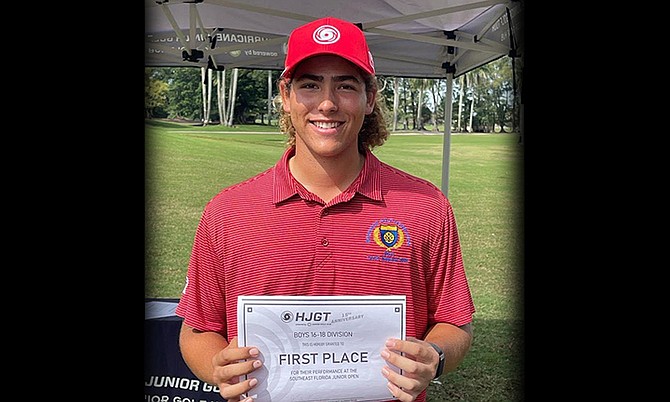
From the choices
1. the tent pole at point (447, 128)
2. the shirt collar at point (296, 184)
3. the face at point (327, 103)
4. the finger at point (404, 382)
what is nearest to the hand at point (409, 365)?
the finger at point (404, 382)

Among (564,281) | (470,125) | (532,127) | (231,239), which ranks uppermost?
(470,125)

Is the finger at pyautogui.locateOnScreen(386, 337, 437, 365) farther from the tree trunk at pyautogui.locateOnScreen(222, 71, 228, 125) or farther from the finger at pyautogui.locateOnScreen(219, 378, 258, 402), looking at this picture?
the tree trunk at pyautogui.locateOnScreen(222, 71, 228, 125)

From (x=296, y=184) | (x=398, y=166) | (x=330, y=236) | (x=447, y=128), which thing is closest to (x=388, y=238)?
(x=330, y=236)

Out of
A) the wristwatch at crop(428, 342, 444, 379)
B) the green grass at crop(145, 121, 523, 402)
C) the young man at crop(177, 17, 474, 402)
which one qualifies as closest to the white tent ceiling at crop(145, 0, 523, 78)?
the young man at crop(177, 17, 474, 402)

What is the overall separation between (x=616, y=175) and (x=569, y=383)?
592 millimetres

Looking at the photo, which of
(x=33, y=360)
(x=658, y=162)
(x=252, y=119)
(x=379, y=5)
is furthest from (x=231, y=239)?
(x=252, y=119)

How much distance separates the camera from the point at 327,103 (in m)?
1.38

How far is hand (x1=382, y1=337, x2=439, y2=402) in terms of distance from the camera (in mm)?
1340

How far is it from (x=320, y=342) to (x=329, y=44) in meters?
0.65

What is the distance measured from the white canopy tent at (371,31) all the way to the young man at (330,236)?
6.26 feet

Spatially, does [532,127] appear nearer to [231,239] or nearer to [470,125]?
[231,239]

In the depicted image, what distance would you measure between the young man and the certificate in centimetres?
3

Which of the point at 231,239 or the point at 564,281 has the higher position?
the point at 231,239

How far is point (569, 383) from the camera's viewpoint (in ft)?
5.87
